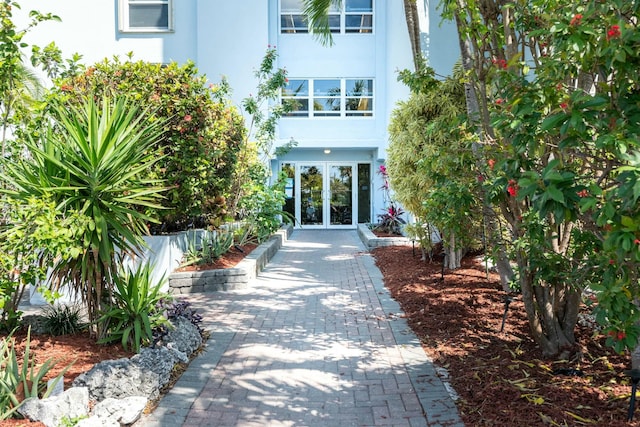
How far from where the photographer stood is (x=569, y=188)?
2578 mm

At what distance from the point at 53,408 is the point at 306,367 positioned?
2.34m

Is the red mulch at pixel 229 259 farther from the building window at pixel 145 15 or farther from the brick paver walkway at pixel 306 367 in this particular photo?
the building window at pixel 145 15

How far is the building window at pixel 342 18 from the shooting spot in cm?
2172

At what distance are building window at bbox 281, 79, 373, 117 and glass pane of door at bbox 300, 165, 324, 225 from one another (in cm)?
232

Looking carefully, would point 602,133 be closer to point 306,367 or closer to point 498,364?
point 498,364

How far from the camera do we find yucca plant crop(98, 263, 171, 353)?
5191 millimetres

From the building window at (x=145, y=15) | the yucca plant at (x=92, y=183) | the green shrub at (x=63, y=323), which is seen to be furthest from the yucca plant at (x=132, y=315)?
the building window at (x=145, y=15)

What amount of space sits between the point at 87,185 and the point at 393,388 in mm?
3214

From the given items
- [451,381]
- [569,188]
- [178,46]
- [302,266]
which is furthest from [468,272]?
[178,46]

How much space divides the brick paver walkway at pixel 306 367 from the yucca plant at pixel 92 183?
51.9 inches

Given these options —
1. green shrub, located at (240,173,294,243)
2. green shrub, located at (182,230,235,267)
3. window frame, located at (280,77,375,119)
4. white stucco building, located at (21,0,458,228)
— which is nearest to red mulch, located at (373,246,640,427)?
green shrub, located at (182,230,235,267)

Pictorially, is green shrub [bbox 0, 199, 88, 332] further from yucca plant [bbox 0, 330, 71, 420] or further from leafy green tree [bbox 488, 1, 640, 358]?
leafy green tree [bbox 488, 1, 640, 358]

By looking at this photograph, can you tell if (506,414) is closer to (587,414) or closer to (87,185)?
(587,414)

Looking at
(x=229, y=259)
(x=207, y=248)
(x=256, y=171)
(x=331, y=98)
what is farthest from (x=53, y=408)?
(x=331, y=98)
